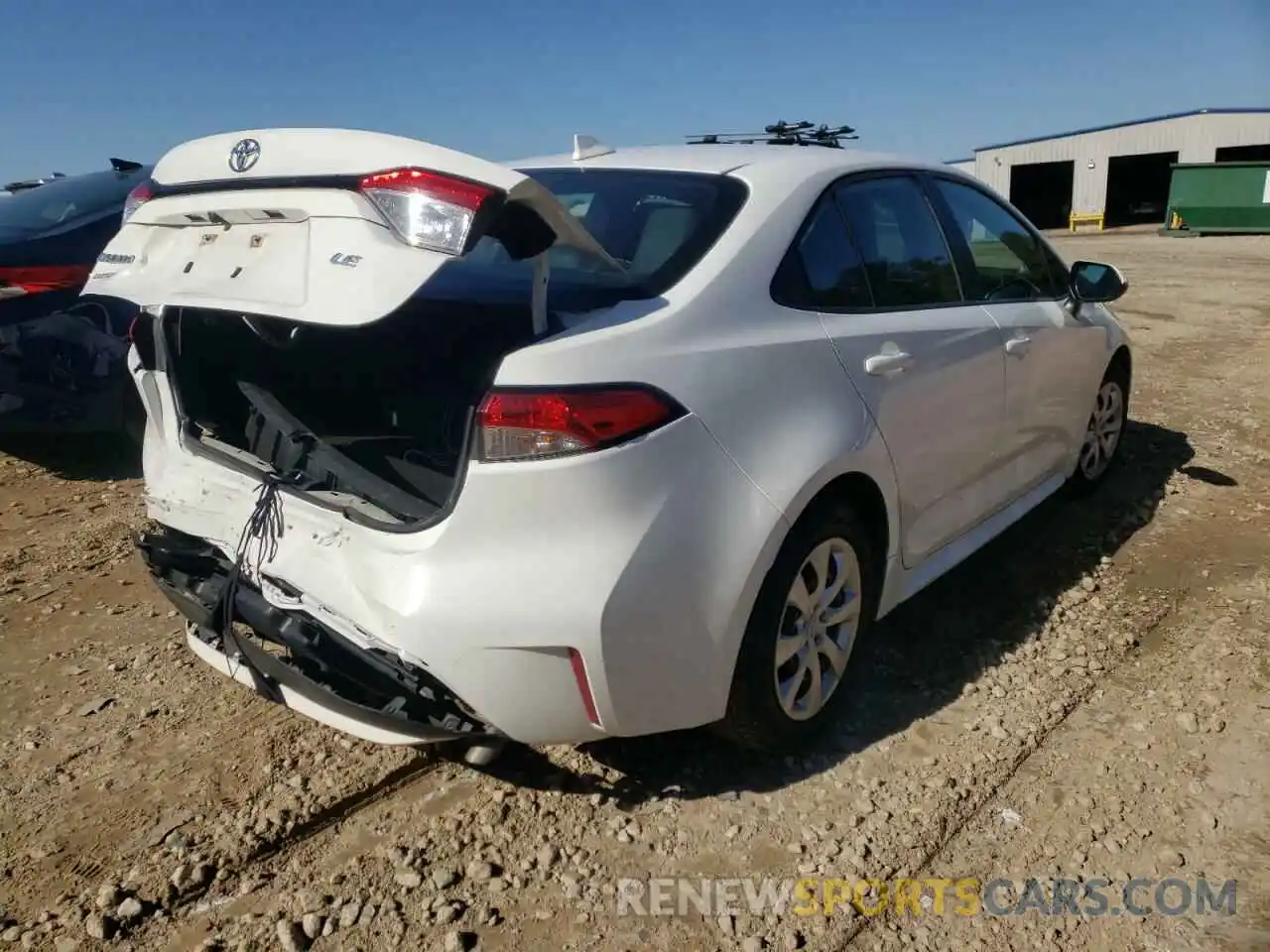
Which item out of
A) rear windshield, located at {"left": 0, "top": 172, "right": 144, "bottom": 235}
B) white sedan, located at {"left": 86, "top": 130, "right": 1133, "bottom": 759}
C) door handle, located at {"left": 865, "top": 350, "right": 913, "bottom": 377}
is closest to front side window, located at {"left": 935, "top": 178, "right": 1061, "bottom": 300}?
Answer: white sedan, located at {"left": 86, "top": 130, "right": 1133, "bottom": 759}

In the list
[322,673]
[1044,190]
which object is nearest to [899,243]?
[322,673]

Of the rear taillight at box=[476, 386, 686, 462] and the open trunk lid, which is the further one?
the rear taillight at box=[476, 386, 686, 462]

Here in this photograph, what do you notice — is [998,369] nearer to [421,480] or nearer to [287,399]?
[421,480]

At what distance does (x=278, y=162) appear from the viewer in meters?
2.16

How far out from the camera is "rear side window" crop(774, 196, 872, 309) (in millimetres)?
2562

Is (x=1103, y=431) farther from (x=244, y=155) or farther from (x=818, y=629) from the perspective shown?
(x=244, y=155)

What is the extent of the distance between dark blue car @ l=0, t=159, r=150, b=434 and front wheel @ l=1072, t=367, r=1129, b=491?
15.2 feet

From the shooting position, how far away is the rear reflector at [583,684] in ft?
6.83

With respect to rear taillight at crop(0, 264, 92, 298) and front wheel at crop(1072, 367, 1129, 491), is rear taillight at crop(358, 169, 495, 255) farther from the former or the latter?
front wheel at crop(1072, 367, 1129, 491)

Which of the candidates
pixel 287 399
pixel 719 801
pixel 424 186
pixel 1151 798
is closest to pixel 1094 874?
pixel 1151 798

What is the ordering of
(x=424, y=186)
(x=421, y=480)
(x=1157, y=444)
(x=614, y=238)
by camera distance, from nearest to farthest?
1. (x=424, y=186)
2. (x=421, y=480)
3. (x=614, y=238)
4. (x=1157, y=444)

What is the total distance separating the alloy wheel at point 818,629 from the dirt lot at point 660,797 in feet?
0.65

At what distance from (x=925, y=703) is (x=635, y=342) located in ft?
5.45

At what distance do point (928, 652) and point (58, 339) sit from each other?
4.30 metres
